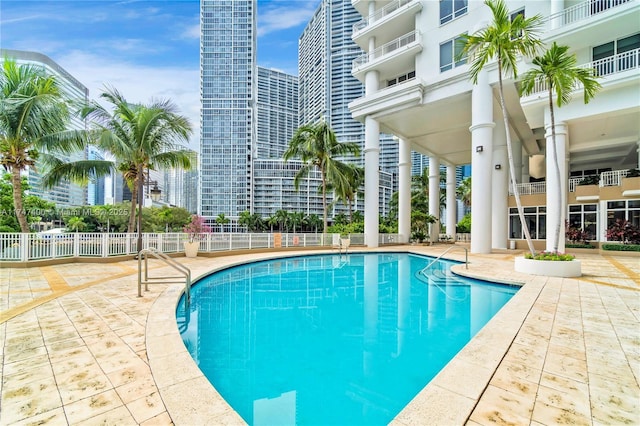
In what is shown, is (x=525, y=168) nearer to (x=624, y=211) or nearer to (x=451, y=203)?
(x=451, y=203)

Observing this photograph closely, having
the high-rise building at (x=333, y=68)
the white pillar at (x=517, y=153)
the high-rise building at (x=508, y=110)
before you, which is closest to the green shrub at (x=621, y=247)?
the high-rise building at (x=508, y=110)

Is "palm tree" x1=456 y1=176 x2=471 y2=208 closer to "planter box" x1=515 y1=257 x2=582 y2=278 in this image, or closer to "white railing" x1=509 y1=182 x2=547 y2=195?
"white railing" x1=509 y1=182 x2=547 y2=195

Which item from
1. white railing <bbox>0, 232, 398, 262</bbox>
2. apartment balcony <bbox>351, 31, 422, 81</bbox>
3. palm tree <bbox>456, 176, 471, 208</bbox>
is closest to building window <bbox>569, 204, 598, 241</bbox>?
apartment balcony <bbox>351, 31, 422, 81</bbox>

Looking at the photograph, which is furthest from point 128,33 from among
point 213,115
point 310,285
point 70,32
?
point 213,115

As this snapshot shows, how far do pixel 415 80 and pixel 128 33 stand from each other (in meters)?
13.9

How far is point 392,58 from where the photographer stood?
1739 centimetres

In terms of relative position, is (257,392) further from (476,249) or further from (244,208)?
(244,208)

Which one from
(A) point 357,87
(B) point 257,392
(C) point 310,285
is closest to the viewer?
(B) point 257,392

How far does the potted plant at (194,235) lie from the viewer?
12172mm

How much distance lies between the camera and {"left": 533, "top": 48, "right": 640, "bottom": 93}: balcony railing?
998 cm

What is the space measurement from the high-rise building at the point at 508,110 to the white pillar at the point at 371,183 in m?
0.07

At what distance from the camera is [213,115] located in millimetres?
84125

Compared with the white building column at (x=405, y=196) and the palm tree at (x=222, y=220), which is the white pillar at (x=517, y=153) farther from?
the palm tree at (x=222, y=220)

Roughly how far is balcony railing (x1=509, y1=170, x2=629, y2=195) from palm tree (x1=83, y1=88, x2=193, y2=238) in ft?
62.7
